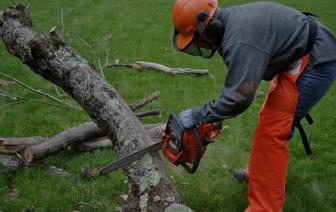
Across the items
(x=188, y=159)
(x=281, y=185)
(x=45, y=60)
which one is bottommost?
(x=281, y=185)

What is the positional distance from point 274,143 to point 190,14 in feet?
3.83

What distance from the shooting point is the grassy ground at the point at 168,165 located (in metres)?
4.09

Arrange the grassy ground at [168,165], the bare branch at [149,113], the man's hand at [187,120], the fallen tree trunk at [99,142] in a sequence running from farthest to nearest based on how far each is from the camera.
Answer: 1. the bare branch at [149,113]
2. the fallen tree trunk at [99,142]
3. the grassy ground at [168,165]
4. the man's hand at [187,120]

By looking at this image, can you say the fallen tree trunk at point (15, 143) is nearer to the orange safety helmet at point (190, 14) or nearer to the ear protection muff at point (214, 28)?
the orange safety helmet at point (190, 14)

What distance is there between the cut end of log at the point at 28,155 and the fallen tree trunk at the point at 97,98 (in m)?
0.85

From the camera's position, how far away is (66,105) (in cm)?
609

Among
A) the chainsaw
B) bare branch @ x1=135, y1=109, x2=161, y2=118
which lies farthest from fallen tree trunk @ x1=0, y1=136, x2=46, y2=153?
the chainsaw

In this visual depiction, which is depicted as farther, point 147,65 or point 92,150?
point 147,65

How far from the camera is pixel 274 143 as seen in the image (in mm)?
3525

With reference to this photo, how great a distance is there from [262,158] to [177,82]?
3.75 meters

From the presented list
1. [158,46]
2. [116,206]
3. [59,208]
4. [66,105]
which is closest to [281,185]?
[116,206]

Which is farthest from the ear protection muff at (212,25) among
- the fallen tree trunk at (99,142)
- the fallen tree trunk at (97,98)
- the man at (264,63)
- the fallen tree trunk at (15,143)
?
the fallen tree trunk at (15,143)

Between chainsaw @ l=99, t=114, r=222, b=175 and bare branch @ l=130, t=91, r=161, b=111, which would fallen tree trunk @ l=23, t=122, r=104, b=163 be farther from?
chainsaw @ l=99, t=114, r=222, b=175

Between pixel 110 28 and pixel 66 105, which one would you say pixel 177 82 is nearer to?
pixel 66 105
